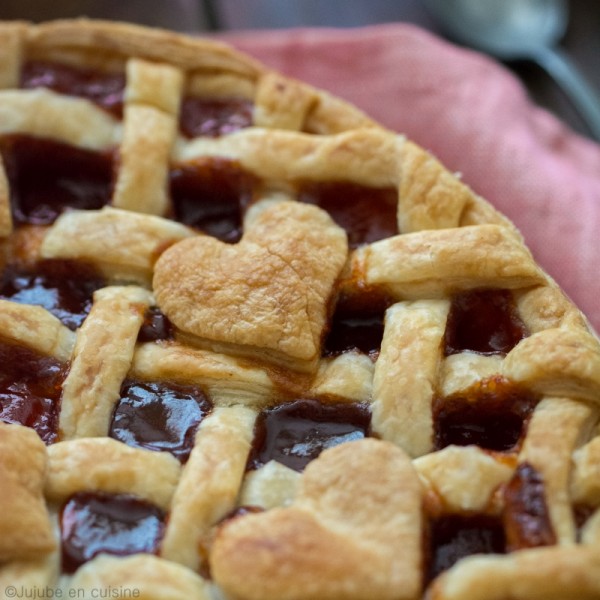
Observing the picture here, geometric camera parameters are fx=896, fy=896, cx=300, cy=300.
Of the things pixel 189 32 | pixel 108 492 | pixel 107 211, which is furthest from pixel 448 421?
pixel 189 32

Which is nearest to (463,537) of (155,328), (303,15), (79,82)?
(155,328)

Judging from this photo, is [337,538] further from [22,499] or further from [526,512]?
[22,499]

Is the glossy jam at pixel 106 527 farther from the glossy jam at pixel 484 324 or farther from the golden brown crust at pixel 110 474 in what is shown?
the glossy jam at pixel 484 324

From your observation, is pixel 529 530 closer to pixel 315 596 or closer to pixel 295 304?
pixel 315 596

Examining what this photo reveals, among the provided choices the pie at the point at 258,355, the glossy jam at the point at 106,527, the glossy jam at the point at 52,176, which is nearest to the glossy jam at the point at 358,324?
the pie at the point at 258,355

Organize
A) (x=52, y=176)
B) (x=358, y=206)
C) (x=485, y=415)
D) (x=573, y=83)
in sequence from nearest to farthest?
(x=485, y=415), (x=358, y=206), (x=52, y=176), (x=573, y=83)

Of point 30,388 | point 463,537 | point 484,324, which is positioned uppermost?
point 484,324

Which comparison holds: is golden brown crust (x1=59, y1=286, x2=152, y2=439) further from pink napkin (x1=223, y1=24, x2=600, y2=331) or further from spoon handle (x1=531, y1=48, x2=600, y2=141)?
spoon handle (x1=531, y1=48, x2=600, y2=141)
